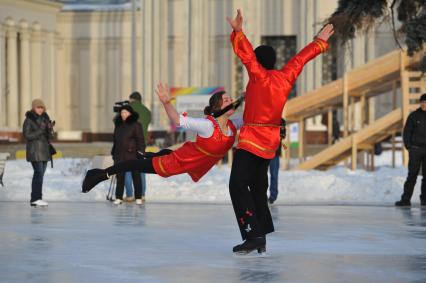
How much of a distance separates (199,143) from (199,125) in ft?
0.61

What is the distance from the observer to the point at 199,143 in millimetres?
11078

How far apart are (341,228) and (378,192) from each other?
6.69 meters

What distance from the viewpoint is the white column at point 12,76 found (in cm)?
5447

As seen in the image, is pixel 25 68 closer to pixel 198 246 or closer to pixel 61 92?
pixel 61 92

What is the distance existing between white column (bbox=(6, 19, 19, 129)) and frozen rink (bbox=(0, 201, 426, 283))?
37.5 meters

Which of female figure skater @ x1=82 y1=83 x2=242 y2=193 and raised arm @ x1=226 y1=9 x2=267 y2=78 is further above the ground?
raised arm @ x1=226 y1=9 x2=267 y2=78

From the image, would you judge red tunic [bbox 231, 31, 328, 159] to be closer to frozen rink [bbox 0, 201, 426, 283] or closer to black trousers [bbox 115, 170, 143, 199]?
frozen rink [bbox 0, 201, 426, 283]

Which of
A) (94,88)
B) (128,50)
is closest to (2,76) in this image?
(94,88)

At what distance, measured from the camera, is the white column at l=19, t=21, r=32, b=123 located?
5550 centimetres

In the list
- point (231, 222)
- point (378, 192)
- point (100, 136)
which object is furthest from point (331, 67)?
point (231, 222)

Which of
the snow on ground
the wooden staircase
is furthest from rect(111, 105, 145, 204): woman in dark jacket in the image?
the wooden staircase

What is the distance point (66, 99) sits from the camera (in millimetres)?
59688

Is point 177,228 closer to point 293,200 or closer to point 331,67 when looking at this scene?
point 293,200

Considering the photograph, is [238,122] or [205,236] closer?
[238,122]
